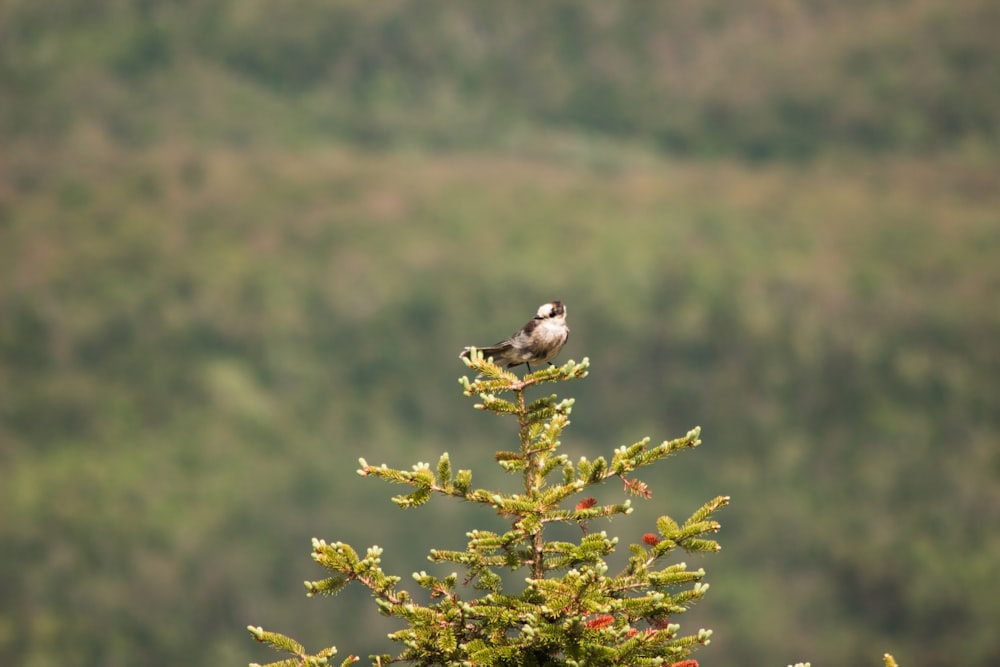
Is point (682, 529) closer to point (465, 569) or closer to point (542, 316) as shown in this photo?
point (465, 569)

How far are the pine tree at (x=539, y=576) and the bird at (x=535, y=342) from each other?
1883 mm

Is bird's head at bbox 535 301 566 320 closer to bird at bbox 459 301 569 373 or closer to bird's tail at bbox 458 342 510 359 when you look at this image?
bird at bbox 459 301 569 373

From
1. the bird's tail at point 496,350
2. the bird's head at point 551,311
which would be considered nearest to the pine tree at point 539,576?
the bird's tail at point 496,350

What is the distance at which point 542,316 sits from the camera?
18.9m

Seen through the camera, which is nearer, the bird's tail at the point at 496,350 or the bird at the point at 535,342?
the bird's tail at the point at 496,350

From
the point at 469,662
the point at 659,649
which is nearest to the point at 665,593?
the point at 659,649

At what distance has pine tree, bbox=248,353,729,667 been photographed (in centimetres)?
1562

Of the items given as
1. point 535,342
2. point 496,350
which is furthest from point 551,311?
point 496,350

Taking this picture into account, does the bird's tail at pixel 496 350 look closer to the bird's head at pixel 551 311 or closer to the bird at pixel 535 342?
the bird at pixel 535 342

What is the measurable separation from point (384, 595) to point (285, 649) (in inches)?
45.3

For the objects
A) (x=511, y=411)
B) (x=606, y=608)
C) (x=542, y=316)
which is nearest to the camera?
(x=606, y=608)

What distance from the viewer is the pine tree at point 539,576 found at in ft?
51.3

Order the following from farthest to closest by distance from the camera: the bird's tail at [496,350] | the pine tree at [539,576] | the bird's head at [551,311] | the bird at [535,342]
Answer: the bird's head at [551,311] < the bird at [535,342] < the bird's tail at [496,350] < the pine tree at [539,576]

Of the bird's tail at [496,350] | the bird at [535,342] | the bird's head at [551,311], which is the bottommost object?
the bird's tail at [496,350]
